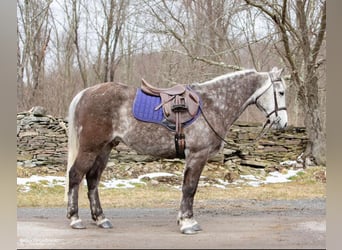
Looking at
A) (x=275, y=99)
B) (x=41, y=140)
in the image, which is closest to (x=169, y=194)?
(x=41, y=140)

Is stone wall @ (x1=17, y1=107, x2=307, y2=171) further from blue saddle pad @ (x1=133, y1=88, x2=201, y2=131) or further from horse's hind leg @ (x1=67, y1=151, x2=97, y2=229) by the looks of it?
blue saddle pad @ (x1=133, y1=88, x2=201, y2=131)

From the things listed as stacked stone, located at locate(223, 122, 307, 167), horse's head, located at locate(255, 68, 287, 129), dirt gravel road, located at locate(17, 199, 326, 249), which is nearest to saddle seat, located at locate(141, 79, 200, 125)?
horse's head, located at locate(255, 68, 287, 129)

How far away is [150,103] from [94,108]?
426 millimetres

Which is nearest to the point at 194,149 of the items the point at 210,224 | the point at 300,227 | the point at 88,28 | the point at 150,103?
the point at 150,103

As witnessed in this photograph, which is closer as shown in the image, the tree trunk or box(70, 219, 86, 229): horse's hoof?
box(70, 219, 86, 229): horse's hoof

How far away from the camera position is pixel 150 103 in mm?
3512

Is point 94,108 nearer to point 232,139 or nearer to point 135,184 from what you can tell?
point 135,184

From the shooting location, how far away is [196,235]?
3.38m

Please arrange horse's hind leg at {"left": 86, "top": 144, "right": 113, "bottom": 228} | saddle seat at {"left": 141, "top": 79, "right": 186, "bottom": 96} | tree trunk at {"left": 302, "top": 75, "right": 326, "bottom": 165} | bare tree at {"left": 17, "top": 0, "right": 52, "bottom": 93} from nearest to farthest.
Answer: saddle seat at {"left": 141, "top": 79, "right": 186, "bottom": 96} < horse's hind leg at {"left": 86, "top": 144, "right": 113, "bottom": 228} < bare tree at {"left": 17, "top": 0, "right": 52, "bottom": 93} < tree trunk at {"left": 302, "top": 75, "right": 326, "bottom": 165}

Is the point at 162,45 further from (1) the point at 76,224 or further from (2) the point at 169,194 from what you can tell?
(1) the point at 76,224

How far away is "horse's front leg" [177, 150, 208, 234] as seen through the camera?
3453mm

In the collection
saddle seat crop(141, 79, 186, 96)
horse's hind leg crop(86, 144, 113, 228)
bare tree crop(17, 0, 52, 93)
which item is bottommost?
horse's hind leg crop(86, 144, 113, 228)

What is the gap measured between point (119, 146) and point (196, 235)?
3.25m

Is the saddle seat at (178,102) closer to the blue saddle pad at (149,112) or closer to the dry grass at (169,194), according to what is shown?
the blue saddle pad at (149,112)
